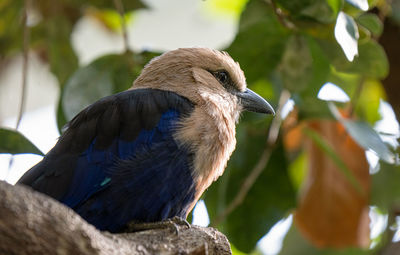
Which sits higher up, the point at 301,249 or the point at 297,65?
the point at 297,65

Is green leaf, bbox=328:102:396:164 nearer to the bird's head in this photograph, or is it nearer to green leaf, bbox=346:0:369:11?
the bird's head

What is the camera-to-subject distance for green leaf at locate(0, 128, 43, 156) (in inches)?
156

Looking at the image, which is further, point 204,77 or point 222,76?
point 222,76

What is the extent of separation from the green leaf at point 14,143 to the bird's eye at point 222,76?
1295 mm

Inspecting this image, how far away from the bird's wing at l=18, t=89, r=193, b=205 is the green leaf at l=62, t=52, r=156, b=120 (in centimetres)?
42

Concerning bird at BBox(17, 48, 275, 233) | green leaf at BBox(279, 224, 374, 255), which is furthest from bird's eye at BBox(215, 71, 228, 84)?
green leaf at BBox(279, 224, 374, 255)

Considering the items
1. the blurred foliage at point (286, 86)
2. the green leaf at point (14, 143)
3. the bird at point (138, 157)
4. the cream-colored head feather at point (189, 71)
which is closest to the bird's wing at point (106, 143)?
the bird at point (138, 157)

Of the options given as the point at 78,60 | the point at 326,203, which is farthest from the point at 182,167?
the point at 78,60

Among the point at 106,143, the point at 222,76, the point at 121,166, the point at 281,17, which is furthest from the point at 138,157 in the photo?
the point at 281,17

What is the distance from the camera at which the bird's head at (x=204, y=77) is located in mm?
4582

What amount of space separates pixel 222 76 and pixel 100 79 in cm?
74

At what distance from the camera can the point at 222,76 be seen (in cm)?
479

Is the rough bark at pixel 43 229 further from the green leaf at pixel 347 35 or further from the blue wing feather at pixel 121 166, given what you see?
the green leaf at pixel 347 35

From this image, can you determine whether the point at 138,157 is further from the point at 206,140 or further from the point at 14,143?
the point at 14,143
